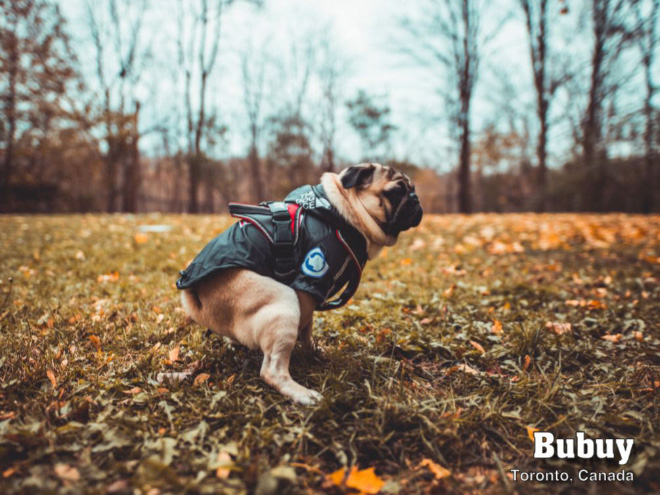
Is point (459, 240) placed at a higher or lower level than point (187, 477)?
higher

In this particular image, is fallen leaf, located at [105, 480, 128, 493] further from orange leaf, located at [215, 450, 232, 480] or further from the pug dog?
the pug dog

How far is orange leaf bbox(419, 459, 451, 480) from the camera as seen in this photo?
1380 mm

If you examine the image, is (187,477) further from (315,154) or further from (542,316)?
(315,154)

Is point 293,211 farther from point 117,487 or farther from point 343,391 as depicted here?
point 117,487

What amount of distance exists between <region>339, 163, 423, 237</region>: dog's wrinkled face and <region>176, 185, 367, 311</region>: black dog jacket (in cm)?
22

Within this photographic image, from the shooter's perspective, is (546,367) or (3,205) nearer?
(546,367)

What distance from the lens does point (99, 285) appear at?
12.3 feet

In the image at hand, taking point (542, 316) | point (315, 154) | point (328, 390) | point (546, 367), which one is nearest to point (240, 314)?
point (328, 390)

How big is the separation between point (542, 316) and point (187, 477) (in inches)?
120

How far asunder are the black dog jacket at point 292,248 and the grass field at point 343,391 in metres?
0.57

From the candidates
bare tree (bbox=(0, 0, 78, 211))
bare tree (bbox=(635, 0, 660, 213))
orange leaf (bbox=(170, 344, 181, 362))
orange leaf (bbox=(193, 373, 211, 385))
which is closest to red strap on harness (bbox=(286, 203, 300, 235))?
orange leaf (bbox=(193, 373, 211, 385))

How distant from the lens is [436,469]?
140cm

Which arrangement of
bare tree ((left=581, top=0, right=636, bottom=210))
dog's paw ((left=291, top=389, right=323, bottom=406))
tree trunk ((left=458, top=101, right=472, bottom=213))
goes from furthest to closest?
tree trunk ((left=458, top=101, right=472, bottom=213)) → bare tree ((left=581, top=0, right=636, bottom=210)) → dog's paw ((left=291, top=389, right=323, bottom=406))

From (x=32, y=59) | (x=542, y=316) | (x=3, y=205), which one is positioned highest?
(x=32, y=59)
